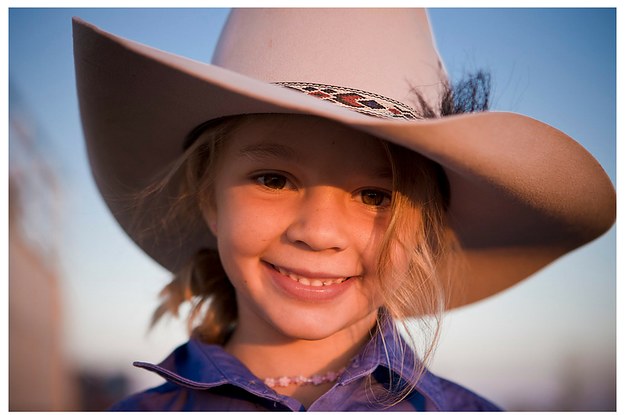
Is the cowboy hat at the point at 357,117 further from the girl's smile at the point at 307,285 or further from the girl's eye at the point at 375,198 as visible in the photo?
the girl's smile at the point at 307,285

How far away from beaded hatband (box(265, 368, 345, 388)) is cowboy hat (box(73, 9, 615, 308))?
1.97ft

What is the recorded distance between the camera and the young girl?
1.40m

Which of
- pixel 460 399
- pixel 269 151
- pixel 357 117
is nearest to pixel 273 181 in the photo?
pixel 269 151

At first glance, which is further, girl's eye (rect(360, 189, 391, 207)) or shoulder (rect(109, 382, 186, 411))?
shoulder (rect(109, 382, 186, 411))

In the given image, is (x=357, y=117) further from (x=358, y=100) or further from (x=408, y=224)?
(x=408, y=224)

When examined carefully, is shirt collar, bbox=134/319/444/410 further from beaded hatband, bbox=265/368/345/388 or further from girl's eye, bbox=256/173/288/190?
girl's eye, bbox=256/173/288/190

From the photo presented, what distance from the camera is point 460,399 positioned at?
1.76m

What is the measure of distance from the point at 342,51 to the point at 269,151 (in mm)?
349

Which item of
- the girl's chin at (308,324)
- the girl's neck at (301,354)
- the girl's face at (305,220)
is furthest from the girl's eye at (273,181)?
the girl's neck at (301,354)

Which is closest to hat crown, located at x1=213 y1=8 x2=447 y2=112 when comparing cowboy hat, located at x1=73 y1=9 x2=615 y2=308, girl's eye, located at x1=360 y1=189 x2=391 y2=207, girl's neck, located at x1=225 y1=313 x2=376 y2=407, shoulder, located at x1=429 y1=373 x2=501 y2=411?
cowboy hat, located at x1=73 y1=9 x2=615 y2=308

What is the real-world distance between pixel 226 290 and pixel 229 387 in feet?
1.80

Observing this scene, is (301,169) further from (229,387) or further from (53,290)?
(53,290)

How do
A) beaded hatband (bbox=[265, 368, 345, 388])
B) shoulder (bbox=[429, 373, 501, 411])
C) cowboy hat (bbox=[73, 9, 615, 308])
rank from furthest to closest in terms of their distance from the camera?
1. shoulder (bbox=[429, 373, 501, 411])
2. beaded hatband (bbox=[265, 368, 345, 388])
3. cowboy hat (bbox=[73, 9, 615, 308])

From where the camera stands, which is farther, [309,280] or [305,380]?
[305,380]
